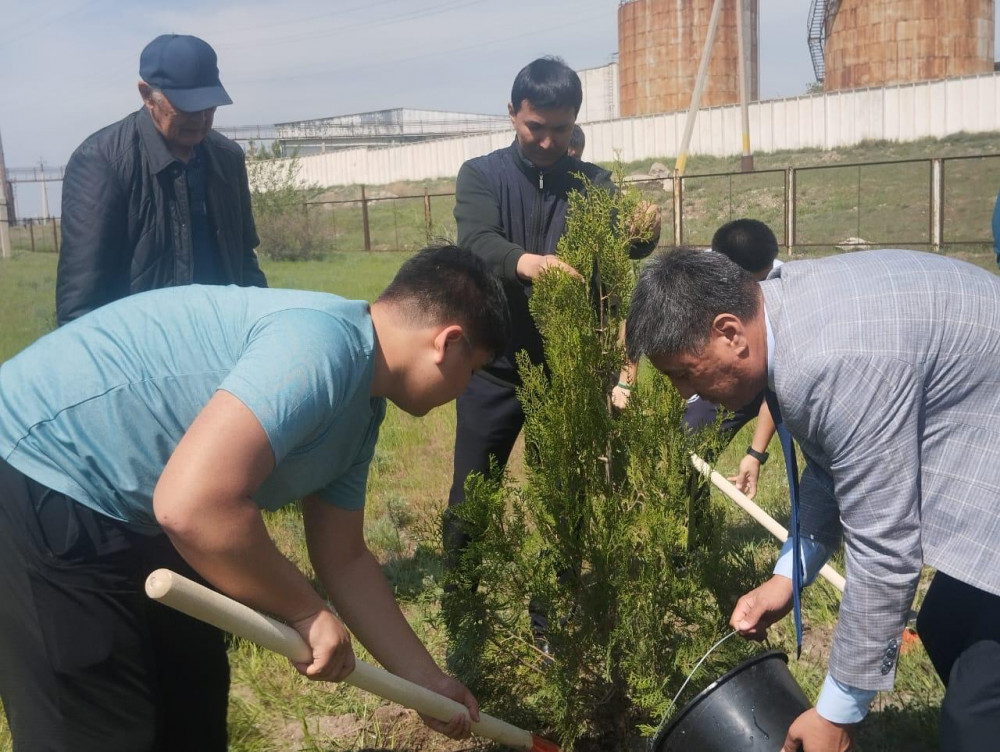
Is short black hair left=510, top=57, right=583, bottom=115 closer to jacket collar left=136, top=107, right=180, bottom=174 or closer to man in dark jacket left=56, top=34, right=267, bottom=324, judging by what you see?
man in dark jacket left=56, top=34, right=267, bottom=324

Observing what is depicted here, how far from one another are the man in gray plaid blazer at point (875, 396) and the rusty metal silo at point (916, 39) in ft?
123

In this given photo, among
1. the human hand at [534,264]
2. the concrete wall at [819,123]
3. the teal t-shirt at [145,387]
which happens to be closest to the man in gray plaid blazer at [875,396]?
the teal t-shirt at [145,387]

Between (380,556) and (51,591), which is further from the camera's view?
(380,556)

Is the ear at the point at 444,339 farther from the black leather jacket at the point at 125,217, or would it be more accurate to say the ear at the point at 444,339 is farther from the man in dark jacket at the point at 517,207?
the black leather jacket at the point at 125,217

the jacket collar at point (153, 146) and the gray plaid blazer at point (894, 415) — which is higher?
the jacket collar at point (153, 146)

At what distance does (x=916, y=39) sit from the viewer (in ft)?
119

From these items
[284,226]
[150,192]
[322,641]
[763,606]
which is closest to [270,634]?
[322,641]

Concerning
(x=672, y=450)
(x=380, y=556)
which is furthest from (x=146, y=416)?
(x=380, y=556)

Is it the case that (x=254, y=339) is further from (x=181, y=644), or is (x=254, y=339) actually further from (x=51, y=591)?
(x=181, y=644)

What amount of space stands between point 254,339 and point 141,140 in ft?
6.85

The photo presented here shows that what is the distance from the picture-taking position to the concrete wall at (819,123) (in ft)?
97.4

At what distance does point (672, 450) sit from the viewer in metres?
2.93

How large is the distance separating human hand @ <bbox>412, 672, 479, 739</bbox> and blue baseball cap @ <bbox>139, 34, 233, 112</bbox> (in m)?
2.26

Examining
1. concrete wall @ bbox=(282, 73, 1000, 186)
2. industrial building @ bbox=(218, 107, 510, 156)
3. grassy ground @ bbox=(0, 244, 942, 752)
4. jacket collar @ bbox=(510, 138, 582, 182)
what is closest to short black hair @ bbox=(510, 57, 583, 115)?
jacket collar @ bbox=(510, 138, 582, 182)
